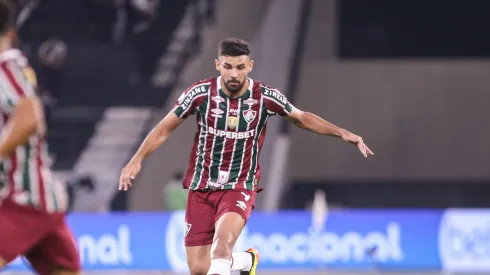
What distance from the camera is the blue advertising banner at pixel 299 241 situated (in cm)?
Answer: 1622

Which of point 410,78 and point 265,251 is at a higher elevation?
point 410,78

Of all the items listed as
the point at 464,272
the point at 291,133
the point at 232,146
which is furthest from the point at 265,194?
the point at 232,146

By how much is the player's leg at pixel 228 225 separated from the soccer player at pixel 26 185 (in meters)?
2.00

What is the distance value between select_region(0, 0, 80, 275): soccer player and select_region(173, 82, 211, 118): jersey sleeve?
2346mm

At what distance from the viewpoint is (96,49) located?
2108cm

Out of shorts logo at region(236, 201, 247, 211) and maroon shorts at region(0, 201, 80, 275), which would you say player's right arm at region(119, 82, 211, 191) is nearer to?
shorts logo at region(236, 201, 247, 211)

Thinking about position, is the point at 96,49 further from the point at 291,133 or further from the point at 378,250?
the point at 378,250

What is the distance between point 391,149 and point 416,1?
3.52 meters

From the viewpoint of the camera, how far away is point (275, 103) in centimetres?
804

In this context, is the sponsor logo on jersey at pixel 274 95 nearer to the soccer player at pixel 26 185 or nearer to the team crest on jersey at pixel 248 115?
the team crest on jersey at pixel 248 115

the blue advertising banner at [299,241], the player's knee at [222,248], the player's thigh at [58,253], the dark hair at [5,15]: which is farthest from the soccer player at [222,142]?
the blue advertising banner at [299,241]

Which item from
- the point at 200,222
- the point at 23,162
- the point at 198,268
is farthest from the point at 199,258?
the point at 23,162

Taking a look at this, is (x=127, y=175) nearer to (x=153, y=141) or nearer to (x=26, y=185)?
(x=153, y=141)

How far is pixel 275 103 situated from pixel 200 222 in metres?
0.98
